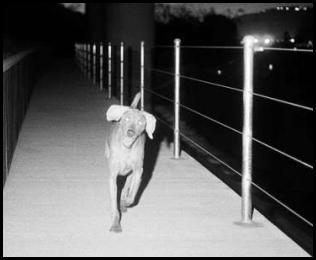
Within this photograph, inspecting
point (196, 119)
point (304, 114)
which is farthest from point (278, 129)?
point (304, 114)

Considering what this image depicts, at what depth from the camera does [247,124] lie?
17.5 ft

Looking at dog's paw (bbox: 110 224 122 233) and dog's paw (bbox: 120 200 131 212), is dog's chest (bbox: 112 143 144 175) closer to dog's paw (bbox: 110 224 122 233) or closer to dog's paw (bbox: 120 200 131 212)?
dog's paw (bbox: 120 200 131 212)

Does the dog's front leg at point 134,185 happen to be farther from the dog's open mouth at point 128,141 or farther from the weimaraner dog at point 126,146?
the dog's open mouth at point 128,141

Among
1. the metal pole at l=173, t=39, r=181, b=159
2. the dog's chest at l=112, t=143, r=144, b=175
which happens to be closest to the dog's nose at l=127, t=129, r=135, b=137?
the dog's chest at l=112, t=143, r=144, b=175

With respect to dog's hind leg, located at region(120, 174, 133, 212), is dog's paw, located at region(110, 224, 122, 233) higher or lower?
lower

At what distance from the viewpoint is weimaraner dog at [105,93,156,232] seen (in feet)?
16.3

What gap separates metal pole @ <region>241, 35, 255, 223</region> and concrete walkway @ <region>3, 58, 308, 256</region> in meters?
0.14

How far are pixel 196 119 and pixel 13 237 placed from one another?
1638 centimetres

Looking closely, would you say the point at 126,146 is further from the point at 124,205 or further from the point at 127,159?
the point at 124,205

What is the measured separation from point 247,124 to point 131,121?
88 cm

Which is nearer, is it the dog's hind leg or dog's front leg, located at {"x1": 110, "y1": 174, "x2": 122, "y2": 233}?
dog's front leg, located at {"x1": 110, "y1": 174, "x2": 122, "y2": 233}

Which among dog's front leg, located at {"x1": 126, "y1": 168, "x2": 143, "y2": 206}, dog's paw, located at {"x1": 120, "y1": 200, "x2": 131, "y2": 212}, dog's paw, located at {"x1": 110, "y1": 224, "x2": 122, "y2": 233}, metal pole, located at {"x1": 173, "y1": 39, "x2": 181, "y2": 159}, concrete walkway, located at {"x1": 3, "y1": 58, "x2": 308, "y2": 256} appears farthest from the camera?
metal pole, located at {"x1": 173, "y1": 39, "x2": 181, "y2": 159}

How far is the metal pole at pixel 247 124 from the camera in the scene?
5262 mm

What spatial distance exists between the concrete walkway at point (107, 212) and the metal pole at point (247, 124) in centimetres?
14
